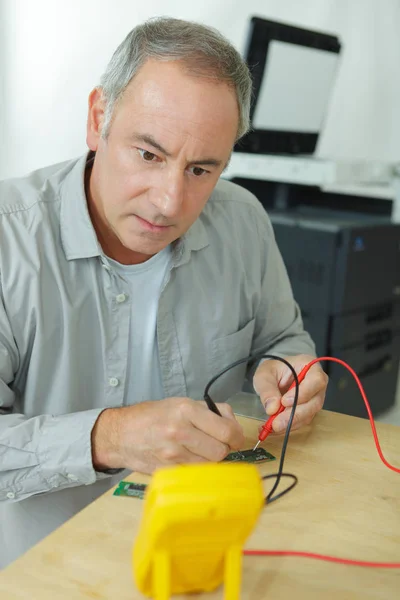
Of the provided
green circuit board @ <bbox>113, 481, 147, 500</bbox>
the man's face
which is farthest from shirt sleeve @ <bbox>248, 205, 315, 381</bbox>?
green circuit board @ <bbox>113, 481, 147, 500</bbox>

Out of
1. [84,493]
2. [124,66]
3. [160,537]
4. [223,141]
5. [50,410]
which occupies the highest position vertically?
[124,66]

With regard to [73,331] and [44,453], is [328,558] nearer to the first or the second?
[44,453]

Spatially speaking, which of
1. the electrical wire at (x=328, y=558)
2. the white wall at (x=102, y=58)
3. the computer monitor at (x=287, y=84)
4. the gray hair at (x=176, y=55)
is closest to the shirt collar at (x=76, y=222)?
the gray hair at (x=176, y=55)

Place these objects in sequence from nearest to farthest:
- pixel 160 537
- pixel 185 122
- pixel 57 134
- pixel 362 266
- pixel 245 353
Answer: pixel 160 537
pixel 185 122
pixel 245 353
pixel 362 266
pixel 57 134

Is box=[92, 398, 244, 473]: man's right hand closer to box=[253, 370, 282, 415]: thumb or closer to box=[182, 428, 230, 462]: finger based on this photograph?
box=[182, 428, 230, 462]: finger

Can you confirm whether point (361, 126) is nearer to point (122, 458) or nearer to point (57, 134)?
point (57, 134)

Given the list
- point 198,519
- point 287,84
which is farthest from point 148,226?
point 287,84

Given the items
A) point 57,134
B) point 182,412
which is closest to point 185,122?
point 182,412

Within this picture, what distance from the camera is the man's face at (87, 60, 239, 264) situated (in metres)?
1.02

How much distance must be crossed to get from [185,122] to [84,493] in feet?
2.08

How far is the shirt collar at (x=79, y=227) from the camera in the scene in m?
1.14

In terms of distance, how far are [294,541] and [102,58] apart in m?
2.98

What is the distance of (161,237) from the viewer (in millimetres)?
1115

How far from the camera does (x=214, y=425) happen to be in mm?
873
